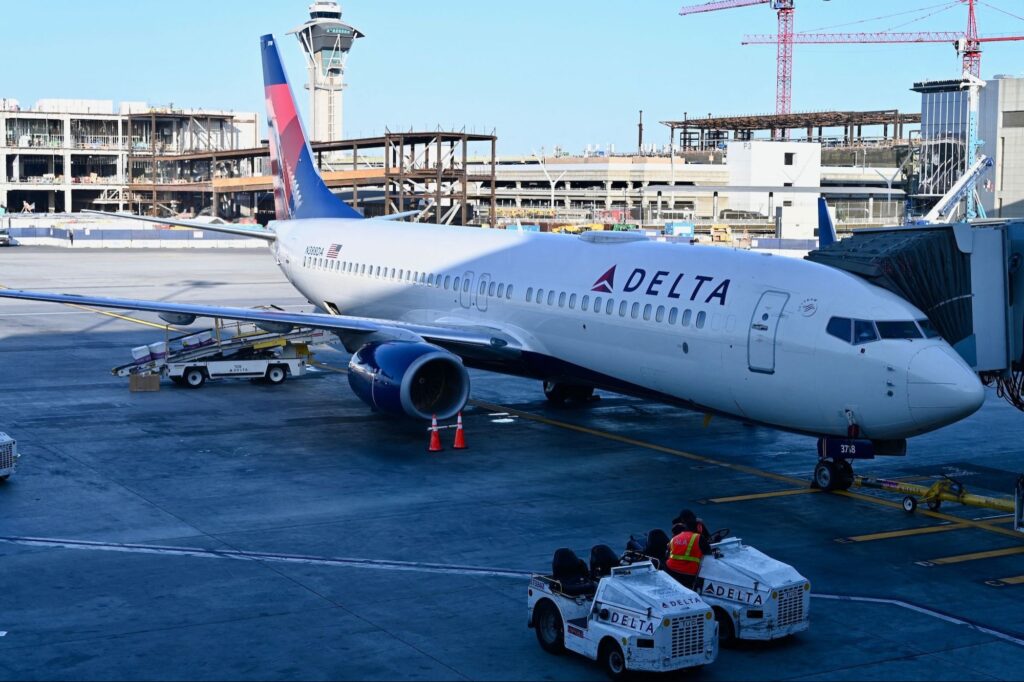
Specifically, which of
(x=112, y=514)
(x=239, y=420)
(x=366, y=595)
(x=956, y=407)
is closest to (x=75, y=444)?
(x=239, y=420)

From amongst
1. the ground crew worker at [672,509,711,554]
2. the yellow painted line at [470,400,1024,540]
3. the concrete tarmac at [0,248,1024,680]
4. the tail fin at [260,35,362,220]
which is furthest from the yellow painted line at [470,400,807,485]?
the tail fin at [260,35,362,220]

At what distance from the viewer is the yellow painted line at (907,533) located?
2000 cm

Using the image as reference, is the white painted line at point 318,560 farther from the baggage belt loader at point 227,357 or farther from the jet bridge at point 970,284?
the baggage belt loader at point 227,357

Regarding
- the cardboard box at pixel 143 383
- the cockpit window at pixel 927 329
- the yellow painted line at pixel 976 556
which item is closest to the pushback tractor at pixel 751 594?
the yellow painted line at pixel 976 556

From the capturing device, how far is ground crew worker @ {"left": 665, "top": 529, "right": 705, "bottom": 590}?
51.6ft

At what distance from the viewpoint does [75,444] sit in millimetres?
26750

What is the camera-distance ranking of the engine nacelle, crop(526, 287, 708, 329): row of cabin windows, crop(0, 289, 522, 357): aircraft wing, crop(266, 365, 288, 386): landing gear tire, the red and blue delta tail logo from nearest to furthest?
1. crop(526, 287, 708, 329): row of cabin windows
2. the engine nacelle
3. the red and blue delta tail logo
4. crop(0, 289, 522, 357): aircraft wing
5. crop(266, 365, 288, 386): landing gear tire

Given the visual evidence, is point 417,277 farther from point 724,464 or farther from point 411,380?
point 724,464

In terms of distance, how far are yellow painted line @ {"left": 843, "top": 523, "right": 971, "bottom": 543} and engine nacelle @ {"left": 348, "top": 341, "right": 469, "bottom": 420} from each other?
31.8ft

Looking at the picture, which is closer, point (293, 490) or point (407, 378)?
point (293, 490)

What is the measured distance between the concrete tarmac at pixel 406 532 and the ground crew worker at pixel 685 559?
127 cm

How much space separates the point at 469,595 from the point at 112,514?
7.48 meters

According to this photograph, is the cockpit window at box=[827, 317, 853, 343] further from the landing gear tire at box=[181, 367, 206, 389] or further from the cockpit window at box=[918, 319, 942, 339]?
the landing gear tire at box=[181, 367, 206, 389]

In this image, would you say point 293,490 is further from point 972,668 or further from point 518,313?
point 972,668
